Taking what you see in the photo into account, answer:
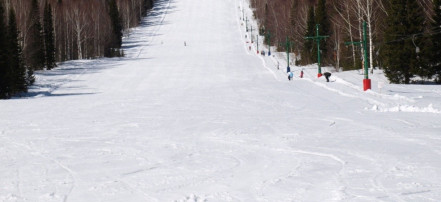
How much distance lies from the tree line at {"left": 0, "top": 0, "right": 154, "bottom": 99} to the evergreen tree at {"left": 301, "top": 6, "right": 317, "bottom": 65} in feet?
93.3

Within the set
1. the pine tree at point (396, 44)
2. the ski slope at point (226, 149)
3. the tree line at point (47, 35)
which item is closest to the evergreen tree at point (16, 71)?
the tree line at point (47, 35)

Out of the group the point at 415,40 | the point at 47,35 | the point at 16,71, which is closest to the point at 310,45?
the point at 47,35

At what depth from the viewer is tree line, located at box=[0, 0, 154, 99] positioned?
111ft

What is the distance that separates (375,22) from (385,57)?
37.8ft

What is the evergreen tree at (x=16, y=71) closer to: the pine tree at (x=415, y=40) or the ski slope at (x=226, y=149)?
the ski slope at (x=226, y=149)

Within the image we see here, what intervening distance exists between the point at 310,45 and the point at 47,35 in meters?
31.7

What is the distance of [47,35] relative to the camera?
185ft

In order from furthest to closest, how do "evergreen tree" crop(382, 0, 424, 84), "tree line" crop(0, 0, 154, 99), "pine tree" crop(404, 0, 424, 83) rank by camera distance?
"tree line" crop(0, 0, 154, 99)
"evergreen tree" crop(382, 0, 424, 84)
"pine tree" crop(404, 0, 424, 83)

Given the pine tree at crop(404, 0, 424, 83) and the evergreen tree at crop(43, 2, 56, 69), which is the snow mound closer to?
the pine tree at crop(404, 0, 424, 83)

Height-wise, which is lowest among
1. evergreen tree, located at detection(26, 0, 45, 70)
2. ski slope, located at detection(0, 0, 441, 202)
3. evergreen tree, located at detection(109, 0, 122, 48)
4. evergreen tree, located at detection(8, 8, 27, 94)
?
ski slope, located at detection(0, 0, 441, 202)

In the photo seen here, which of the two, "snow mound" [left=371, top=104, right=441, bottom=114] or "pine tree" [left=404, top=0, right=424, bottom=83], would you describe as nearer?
"snow mound" [left=371, top=104, right=441, bottom=114]

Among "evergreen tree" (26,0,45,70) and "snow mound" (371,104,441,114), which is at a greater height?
"evergreen tree" (26,0,45,70)

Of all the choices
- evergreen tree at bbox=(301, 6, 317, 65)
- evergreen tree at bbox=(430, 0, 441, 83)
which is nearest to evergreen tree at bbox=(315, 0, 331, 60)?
evergreen tree at bbox=(301, 6, 317, 65)

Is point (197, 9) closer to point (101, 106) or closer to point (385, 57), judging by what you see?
point (385, 57)
